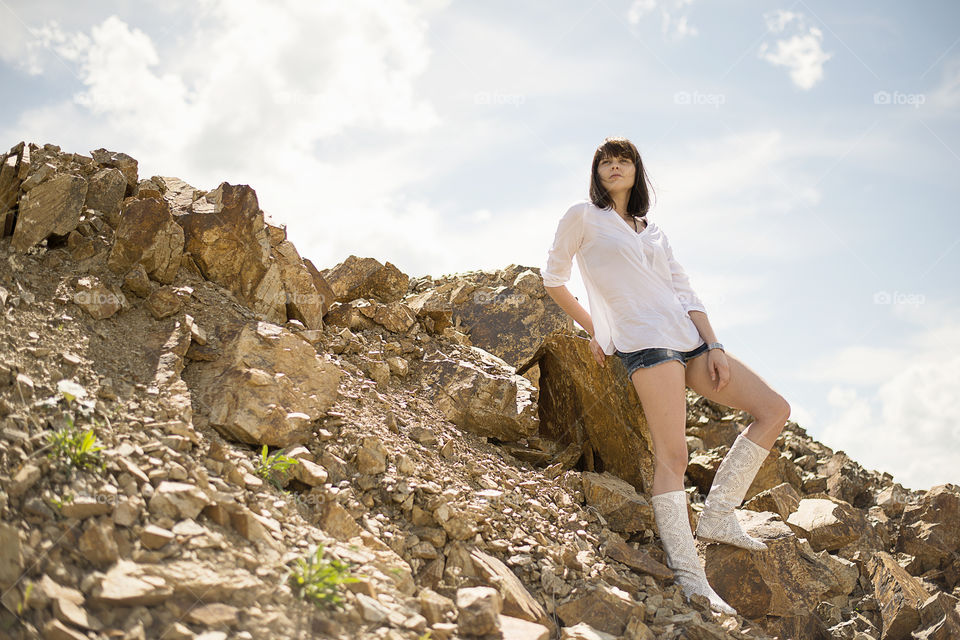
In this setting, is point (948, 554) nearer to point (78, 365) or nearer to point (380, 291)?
point (380, 291)

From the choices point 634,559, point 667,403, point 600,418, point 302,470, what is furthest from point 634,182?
point 302,470

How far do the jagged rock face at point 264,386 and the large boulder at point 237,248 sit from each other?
0.46 meters

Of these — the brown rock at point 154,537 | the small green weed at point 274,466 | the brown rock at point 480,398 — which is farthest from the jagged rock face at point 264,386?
the brown rock at point 480,398

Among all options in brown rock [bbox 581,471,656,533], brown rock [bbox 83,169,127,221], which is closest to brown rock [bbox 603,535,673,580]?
brown rock [bbox 581,471,656,533]

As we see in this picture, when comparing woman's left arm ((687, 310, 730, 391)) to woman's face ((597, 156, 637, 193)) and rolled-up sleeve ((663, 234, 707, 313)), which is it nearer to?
rolled-up sleeve ((663, 234, 707, 313))

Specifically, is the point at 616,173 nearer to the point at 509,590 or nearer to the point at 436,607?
the point at 509,590

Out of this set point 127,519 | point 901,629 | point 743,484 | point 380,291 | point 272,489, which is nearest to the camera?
point 127,519

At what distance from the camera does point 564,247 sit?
4.20 metres

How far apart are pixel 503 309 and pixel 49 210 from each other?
382 centimetres

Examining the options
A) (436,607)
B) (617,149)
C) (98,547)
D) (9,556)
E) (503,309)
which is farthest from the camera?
(503,309)

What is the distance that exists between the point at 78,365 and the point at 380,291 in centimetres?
277

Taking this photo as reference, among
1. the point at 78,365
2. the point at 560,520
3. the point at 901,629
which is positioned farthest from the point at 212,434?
the point at 901,629

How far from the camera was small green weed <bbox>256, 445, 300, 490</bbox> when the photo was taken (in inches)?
117

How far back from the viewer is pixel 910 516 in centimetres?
617
